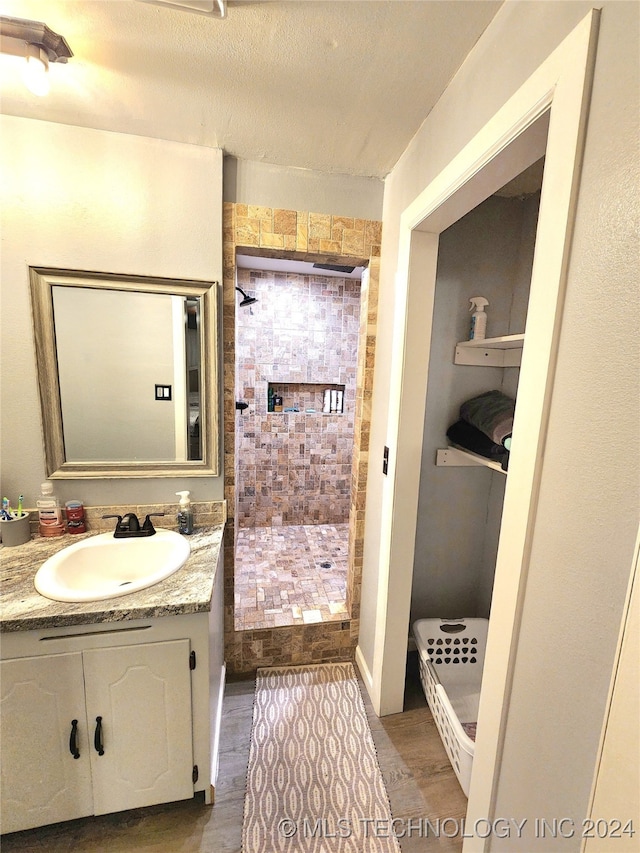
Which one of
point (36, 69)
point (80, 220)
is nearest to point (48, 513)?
point (80, 220)

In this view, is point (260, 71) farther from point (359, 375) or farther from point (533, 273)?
point (359, 375)

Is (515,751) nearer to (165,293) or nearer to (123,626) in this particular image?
(123,626)

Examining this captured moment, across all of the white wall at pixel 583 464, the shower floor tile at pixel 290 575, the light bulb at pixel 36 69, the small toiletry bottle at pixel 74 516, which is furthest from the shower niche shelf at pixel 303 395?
the white wall at pixel 583 464

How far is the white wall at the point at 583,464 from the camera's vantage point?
0.53 meters

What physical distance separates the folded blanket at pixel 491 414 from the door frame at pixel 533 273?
395mm

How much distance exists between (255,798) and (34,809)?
0.68 meters

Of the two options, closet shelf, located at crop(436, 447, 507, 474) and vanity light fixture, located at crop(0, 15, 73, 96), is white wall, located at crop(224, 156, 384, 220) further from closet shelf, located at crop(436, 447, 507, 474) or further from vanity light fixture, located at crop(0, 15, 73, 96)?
closet shelf, located at crop(436, 447, 507, 474)

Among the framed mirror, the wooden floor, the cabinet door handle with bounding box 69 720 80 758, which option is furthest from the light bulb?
the wooden floor

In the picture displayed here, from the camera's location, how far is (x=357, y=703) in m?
1.59

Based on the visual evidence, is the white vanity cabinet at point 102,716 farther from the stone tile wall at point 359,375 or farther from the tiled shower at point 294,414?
the tiled shower at point 294,414

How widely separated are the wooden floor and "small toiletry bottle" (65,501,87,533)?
0.94m

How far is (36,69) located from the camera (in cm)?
89

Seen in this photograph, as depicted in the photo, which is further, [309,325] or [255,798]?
[309,325]

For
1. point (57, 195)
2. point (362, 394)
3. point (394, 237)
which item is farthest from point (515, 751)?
point (57, 195)
